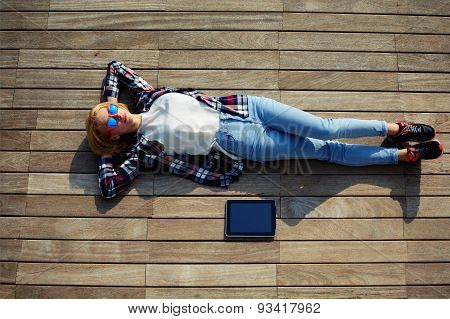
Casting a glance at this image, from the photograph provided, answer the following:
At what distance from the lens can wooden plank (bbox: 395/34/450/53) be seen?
3137 millimetres

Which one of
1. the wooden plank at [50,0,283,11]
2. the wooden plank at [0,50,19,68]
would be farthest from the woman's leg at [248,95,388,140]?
the wooden plank at [0,50,19,68]

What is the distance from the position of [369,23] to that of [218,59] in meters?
1.17

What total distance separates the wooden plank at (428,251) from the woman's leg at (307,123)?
30.3 inches

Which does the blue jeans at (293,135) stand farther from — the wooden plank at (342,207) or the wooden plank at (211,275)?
the wooden plank at (211,275)

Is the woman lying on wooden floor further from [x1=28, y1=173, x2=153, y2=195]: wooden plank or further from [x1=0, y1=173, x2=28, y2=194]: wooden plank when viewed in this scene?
[x1=0, y1=173, x2=28, y2=194]: wooden plank

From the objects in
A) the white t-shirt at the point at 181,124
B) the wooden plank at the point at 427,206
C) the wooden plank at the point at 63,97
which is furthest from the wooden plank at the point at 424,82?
the white t-shirt at the point at 181,124

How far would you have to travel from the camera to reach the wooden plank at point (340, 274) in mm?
2758

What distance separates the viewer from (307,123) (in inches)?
107

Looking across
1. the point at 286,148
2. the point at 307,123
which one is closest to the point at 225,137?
the point at 286,148

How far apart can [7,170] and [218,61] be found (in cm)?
168

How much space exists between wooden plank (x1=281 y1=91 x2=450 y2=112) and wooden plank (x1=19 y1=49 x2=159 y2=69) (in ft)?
3.45

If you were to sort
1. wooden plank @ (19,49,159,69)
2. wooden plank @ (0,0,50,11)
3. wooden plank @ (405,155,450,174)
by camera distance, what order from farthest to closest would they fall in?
1. wooden plank @ (0,0,50,11)
2. wooden plank @ (19,49,159,69)
3. wooden plank @ (405,155,450,174)

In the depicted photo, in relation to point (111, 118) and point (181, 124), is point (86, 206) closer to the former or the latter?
point (111, 118)

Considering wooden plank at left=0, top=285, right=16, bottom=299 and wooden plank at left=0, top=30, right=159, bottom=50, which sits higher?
wooden plank at left=0, top=30, right=159, bottom=50
